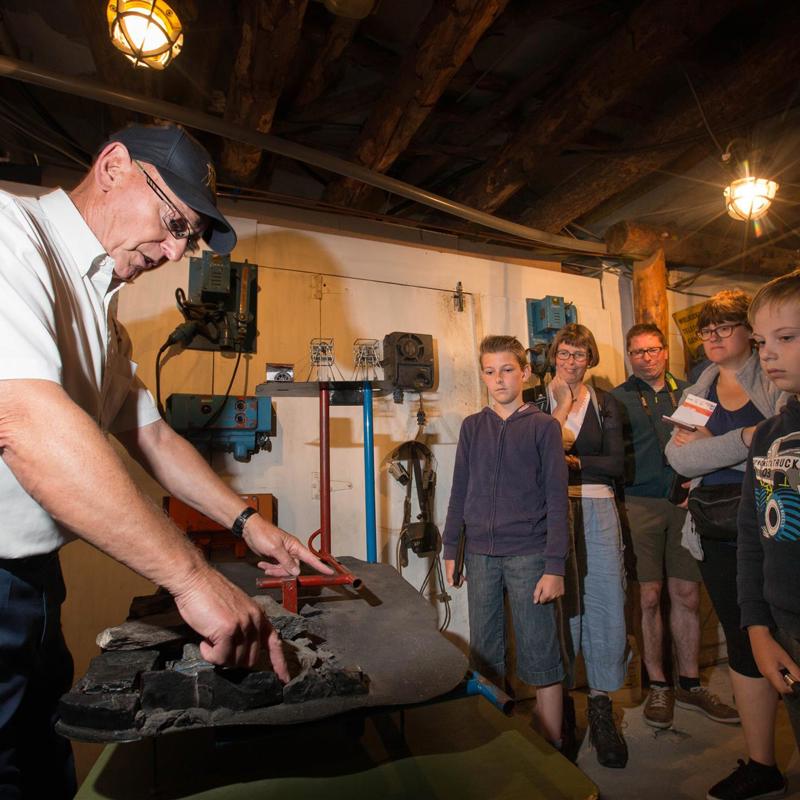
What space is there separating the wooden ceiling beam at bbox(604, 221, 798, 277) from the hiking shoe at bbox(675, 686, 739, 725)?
2.44 m

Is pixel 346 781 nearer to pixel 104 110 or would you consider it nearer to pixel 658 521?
pixel 658 521

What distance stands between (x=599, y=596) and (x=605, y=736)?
54 cm

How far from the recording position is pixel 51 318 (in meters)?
0.75

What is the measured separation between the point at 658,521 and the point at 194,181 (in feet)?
8.14

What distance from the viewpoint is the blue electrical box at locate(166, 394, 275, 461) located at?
2086 millimetres

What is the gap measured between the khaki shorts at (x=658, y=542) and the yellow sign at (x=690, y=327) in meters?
1.36

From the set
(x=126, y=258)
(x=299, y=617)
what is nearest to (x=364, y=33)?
(x=126, y=258)

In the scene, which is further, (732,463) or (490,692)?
(732,463)

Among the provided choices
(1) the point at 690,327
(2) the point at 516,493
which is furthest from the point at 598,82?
(1) the point at 690,327

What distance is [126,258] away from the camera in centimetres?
101

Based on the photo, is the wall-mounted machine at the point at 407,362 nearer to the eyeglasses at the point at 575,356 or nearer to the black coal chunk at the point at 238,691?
the eyeglasses at the point at 575,356

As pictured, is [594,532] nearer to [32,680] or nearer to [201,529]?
[201,529]

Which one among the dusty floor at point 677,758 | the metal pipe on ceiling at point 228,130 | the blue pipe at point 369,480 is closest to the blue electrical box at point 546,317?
the metal pipe on ceiling at point 228,130

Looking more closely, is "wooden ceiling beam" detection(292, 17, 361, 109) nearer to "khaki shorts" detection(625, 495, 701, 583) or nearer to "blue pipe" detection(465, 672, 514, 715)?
"blue pipe" detection(465, 672, 514, 715)
